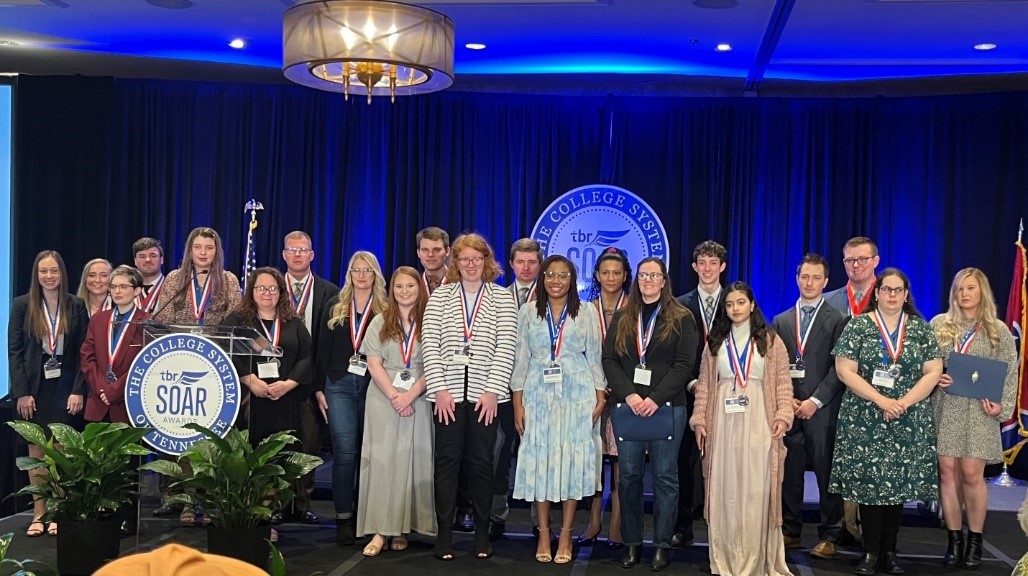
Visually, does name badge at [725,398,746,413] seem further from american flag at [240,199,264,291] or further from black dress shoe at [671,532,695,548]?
american flag at [240,199,264,291]

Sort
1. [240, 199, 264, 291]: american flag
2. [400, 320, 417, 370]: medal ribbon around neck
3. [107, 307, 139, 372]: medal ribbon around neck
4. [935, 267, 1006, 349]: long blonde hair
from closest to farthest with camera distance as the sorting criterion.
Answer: [935, 267, 1006, 349]: long blonde hair
[400, 320, 417, 370]: medal ribbon around neck
[107, 307, 139, 372]: medal ribbon around neck
[240, 199, 264, 291]: american flag

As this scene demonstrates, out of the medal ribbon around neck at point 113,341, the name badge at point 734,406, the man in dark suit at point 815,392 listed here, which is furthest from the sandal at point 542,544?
the medal ribbon around neck at point 113,341

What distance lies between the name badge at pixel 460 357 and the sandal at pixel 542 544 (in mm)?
908

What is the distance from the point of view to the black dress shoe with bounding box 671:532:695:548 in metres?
5.62

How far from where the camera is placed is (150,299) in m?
6.00

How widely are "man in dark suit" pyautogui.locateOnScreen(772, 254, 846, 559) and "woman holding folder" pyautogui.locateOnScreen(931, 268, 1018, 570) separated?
1.66 ft

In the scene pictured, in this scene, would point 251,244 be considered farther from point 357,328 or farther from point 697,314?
point 697,314

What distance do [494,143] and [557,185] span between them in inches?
23.3

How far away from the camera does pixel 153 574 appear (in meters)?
1.70

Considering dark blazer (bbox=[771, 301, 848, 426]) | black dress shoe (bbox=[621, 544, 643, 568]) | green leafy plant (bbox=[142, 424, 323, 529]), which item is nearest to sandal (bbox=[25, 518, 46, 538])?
green leafy plant (bbox=[142, 424, 323, 529])

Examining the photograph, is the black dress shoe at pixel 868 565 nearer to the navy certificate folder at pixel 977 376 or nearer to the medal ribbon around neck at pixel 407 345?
the navy certificate folder at pixel 977 376

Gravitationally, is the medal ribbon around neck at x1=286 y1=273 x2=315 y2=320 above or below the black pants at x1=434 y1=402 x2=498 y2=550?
above

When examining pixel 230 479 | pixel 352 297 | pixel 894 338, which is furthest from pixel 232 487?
pixel 894 338

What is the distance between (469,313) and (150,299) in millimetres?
1915
